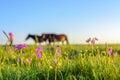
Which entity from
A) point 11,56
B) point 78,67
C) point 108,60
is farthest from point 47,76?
point 11,56

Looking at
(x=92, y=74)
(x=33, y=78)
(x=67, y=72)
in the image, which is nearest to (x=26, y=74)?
(x=33, y=78)

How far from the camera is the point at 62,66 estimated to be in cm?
634

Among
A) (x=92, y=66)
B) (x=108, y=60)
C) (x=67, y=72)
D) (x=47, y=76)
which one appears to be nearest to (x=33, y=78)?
(x=47, y=76)

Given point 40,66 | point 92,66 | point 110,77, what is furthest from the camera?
point 40,66

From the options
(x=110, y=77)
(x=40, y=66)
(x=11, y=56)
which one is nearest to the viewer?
(x=110, y=77)

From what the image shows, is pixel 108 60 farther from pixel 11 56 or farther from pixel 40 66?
pixel 11 56

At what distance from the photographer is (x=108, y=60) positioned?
648cm

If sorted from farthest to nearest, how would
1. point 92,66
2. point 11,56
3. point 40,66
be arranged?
point 11,56 → point 40,66 → point 92,66

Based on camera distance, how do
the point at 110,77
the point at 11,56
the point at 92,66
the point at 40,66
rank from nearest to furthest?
1. the point at 110,77
2. the point at 92,66
3. the point at 40,66
4. the point at 11,56

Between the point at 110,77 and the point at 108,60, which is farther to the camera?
the point at 108,60

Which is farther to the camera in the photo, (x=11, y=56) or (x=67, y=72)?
(x=11, y=56)

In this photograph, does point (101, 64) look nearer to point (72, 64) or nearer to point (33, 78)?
point (72, 64)

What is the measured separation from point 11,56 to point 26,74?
16.9 ft

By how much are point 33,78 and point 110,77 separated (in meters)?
1.17
